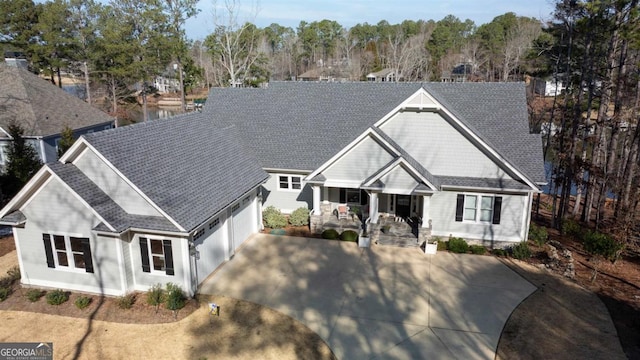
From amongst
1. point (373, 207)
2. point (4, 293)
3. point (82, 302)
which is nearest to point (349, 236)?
point (373, 207)

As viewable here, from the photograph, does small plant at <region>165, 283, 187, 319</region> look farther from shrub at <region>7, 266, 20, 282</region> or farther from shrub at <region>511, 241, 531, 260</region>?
shrub at <region>511, 241, 531, 260</region>

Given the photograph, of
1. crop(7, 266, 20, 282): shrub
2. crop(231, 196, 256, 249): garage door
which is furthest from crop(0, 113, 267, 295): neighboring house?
crop(231, 196, 256, 249): garage door

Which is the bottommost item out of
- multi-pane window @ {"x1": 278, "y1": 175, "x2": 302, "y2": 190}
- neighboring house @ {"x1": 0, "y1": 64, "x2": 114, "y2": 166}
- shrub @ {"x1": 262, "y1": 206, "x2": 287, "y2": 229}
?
shrub @ {"x1": 262, "y1": 206, "x2": 287, "y2": 229}

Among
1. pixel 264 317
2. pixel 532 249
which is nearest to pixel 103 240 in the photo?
pixel 264 317

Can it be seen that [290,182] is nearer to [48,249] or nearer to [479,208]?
[479,208]

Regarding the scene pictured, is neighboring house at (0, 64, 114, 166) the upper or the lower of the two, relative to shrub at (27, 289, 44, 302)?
upper
